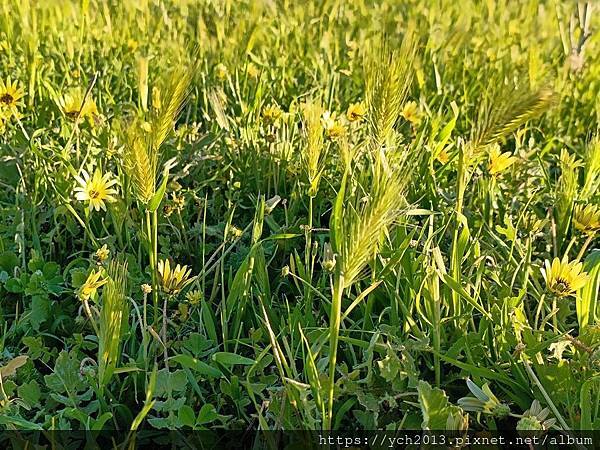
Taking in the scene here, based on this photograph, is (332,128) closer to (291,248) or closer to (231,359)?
(291,248)

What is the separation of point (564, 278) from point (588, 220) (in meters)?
0.20

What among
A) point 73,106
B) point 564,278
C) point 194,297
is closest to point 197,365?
point 194,297

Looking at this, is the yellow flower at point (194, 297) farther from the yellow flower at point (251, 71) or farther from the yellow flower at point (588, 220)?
the yellow flower at point (251, 71)

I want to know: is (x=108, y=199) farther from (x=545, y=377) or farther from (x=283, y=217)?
(x=545, y=377)

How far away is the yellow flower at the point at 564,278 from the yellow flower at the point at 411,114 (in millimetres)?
774

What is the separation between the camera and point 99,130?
1746mm

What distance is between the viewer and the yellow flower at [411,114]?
1868 mm

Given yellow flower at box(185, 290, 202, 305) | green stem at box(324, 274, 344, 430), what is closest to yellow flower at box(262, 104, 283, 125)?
yellow flower at box(185, 290, 202, 305)

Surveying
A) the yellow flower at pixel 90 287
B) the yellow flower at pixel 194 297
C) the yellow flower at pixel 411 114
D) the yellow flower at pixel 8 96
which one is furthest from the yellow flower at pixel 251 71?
the yellow flower at pixel 90 287

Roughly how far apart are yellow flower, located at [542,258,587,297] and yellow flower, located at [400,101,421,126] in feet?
2.54

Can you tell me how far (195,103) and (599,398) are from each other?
4.53 feet

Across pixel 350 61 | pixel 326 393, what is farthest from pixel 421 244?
pixel 350 61

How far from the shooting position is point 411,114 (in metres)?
1.89

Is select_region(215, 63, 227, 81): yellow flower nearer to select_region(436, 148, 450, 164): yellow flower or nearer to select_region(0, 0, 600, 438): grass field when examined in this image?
select_region(0, 0, 600, 438): grass field
